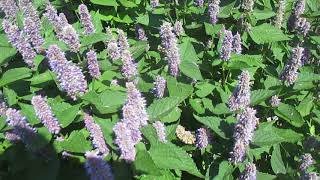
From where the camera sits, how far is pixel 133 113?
3.09 metres

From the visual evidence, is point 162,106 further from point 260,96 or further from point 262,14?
point 262,14

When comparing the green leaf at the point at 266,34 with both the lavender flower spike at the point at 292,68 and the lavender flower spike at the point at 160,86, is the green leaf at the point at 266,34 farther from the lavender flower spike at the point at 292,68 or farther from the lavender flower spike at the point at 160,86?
the lavender flower spike at the point at 160,86

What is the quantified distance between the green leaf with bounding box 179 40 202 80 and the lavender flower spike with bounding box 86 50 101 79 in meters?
0.78

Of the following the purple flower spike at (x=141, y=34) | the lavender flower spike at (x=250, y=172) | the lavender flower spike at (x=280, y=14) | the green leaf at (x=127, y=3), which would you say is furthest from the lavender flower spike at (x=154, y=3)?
the lavender flower spike at (x=250, y=172)

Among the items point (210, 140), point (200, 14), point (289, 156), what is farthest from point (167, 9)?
point (289, 156)

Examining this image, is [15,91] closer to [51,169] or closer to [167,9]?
[51,169]

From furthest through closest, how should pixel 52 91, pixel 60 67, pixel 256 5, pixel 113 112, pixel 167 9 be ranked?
pixel 256 5 → pixel 167 9 → pixel 52 91 → pixel 113 112 → pixel 60 67

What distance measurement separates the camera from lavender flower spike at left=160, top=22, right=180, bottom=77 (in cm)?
381

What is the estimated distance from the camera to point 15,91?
4.28 meters

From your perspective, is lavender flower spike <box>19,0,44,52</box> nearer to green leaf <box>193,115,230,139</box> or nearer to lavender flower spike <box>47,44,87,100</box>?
lavender flower spike <box>47,44,87,100</box>

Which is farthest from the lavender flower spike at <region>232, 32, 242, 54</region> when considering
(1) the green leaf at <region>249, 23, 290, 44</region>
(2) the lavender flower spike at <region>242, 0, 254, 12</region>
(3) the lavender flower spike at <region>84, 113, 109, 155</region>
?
(3) the lavender flower spike at <region>84, 113, 109, 155</region>

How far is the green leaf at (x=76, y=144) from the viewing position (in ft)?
10.9

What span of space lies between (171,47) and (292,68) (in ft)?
3.75

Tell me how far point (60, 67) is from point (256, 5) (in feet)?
9.01
